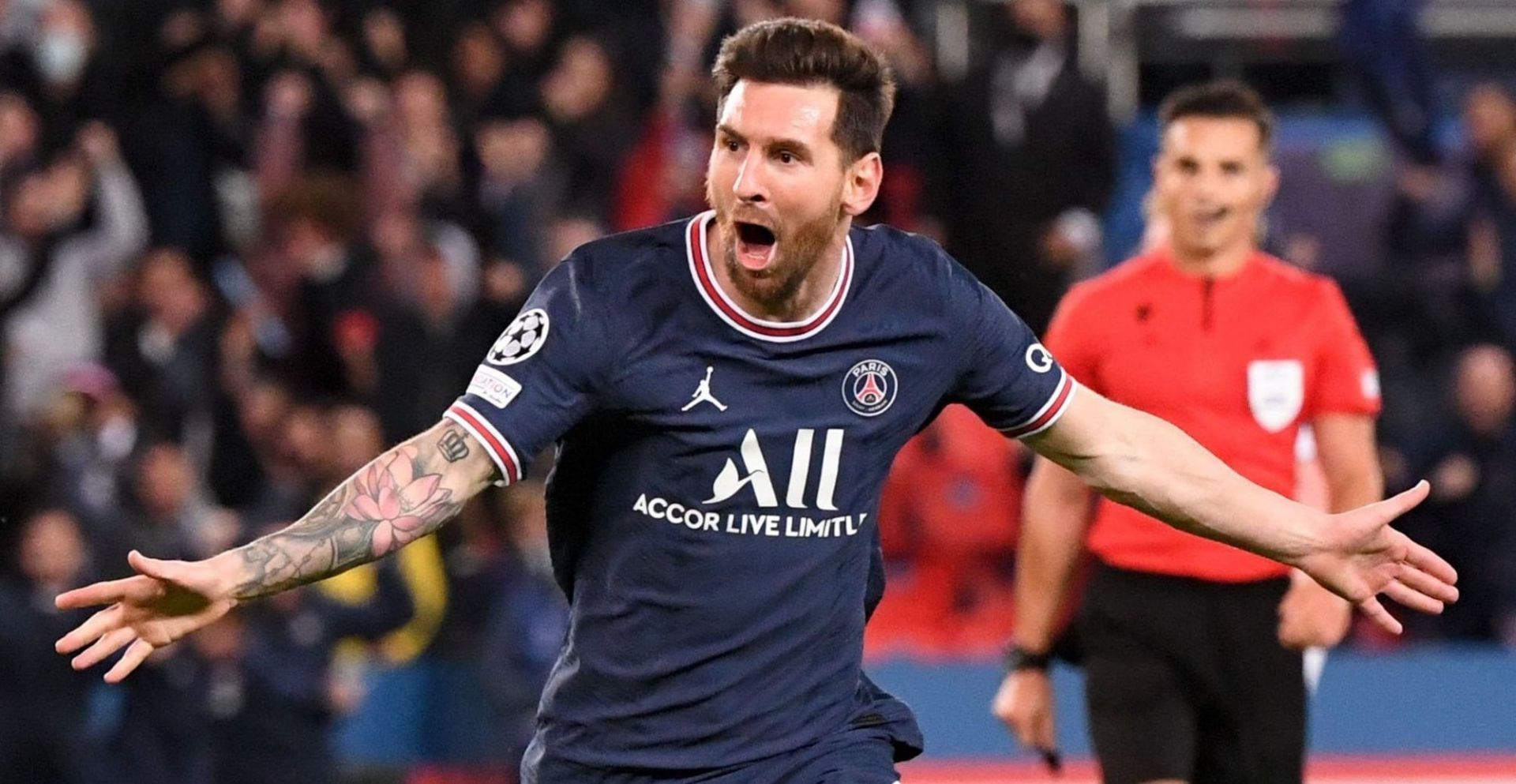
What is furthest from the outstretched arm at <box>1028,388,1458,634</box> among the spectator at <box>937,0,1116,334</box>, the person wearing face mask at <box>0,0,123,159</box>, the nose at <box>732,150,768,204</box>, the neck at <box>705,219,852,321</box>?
the person wearing face mask at <box>0,0,123,159</box>

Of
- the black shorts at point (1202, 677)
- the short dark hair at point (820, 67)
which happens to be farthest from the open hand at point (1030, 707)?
the short dark hair at point (820, 67)

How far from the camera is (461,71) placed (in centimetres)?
1202

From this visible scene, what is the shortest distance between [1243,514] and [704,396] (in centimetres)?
105

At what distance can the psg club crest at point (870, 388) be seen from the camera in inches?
177

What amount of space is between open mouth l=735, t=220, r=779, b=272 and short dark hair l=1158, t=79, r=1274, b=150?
228 centimetres

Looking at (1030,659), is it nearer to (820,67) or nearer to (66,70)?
(820,67)

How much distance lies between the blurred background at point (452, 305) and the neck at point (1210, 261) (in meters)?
3.59

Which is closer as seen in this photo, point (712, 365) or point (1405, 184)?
point (712, 365)

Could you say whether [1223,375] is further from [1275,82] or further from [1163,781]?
[1275,82]

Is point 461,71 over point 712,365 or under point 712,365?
over

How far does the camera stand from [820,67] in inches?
172

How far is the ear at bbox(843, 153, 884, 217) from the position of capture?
442 centimetres

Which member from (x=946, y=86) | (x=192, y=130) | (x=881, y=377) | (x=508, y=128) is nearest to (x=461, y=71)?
(x=508, y=128)

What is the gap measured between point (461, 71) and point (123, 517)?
3516mm
